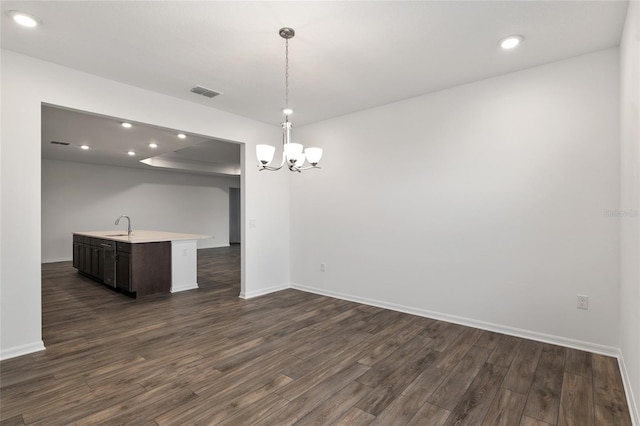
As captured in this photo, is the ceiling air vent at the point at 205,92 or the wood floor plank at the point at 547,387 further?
the ceiling air vent at the point at 205,92

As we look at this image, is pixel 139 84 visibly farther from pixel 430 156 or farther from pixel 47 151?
pixel 47 151

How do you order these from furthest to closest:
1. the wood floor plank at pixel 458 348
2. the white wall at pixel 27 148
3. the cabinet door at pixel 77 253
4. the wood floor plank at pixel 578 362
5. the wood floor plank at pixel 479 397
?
the cabinet door at pixel 77 253
the white wall at pixel 27 148
the wood floor plank at pixel 458 348
the wood floor plank at pixel 578 362
the wood floor plank at pixel 479 397

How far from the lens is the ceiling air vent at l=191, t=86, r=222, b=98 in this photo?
3.63 m

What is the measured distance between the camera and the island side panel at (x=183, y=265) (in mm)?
5195

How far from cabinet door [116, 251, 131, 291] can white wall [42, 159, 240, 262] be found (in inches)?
185

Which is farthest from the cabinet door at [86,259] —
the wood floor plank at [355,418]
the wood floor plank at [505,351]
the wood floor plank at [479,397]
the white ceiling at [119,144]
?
the wood floor plank at [505,351]

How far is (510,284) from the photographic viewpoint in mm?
3273

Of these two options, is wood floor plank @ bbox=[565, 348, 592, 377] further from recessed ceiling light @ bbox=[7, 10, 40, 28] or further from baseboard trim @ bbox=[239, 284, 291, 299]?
recessed ceiling light @ bbox=[7, 10, 40, 28]

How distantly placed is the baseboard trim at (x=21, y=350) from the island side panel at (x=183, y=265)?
2240 mm

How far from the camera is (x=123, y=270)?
16.2 feet

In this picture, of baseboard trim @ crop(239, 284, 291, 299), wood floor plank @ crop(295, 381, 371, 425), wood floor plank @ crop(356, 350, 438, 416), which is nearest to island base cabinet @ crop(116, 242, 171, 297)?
baseboard trim @ crop(239, 284, 291, 299)

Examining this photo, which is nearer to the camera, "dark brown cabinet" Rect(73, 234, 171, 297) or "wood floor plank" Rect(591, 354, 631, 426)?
"wood floor plank" Rect(591, 354, 631, 426)

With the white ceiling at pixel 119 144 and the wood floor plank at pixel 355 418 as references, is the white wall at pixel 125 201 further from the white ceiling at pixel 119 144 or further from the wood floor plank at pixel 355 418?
the wood floor plank at pixel 355 418

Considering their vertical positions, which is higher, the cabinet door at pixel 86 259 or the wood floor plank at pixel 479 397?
the cabinet door at pixel 86 259
